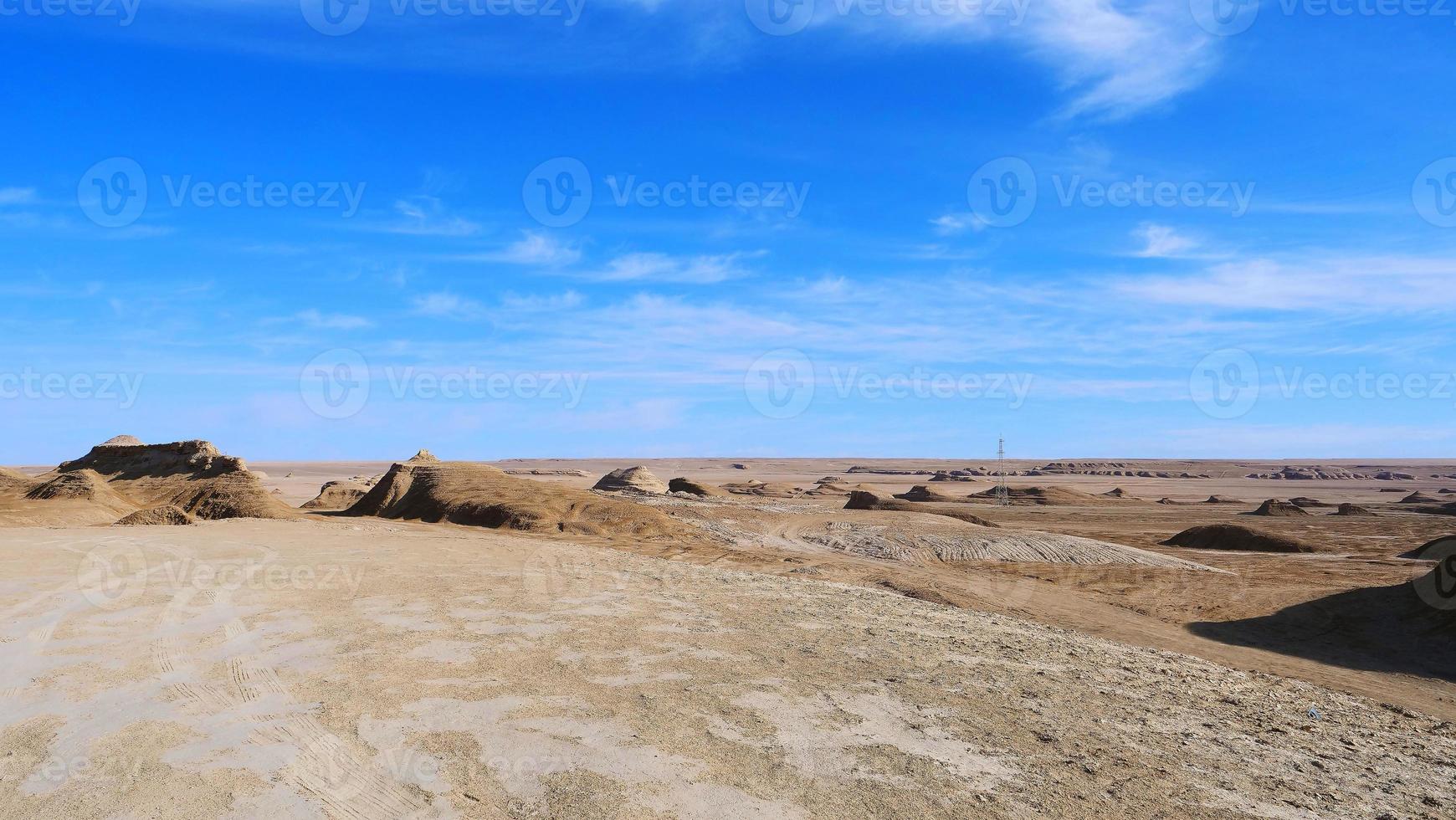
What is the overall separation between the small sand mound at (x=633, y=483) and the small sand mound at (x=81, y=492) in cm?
2639

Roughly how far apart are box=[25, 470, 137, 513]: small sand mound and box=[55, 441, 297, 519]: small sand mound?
3.64 ft

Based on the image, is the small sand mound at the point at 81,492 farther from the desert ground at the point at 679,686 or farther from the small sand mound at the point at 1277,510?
the small sand mound at the point at 1277,510

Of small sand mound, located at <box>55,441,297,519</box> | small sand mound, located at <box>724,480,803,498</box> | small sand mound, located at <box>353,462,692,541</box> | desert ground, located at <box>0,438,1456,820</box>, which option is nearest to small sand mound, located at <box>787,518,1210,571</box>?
desert ground, located at <box>0,438,1456,820</box>

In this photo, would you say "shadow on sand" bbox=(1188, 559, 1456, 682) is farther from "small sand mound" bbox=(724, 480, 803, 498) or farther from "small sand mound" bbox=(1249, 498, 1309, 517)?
"small sand mound" bbox=(724, 480, 803, 498)

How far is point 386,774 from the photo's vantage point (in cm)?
596

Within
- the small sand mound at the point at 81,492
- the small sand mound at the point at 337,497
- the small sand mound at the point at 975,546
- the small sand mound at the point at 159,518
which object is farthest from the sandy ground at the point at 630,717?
the small sand mound at the point at 337,497

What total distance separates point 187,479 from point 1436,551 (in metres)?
42.3

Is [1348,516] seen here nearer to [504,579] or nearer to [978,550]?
[978,550]

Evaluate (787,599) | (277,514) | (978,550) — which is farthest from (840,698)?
(277,514)

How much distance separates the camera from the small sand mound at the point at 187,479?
2859 cm

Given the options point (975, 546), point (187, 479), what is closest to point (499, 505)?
point (187, 479)

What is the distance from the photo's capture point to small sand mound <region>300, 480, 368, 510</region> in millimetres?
39938

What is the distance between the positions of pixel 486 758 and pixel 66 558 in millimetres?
14471

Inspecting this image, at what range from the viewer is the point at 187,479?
34.0 m
